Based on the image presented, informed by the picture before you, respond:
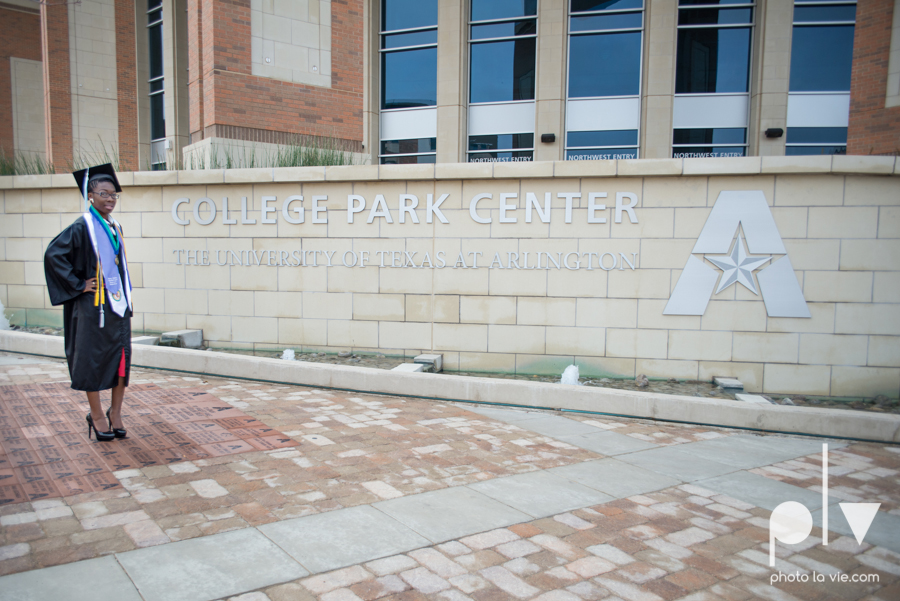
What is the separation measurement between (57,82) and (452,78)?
1489cm

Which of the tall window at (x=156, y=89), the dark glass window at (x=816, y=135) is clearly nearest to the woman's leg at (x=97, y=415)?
the dark glass window at (x=816, y=135)

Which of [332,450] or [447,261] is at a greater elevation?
[447,261]

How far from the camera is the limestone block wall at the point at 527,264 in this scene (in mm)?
6449

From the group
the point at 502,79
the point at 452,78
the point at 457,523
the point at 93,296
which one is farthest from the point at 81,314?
the point at 502,79

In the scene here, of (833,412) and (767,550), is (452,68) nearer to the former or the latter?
(833,412)


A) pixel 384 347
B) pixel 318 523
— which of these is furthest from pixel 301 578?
pixel 384 347

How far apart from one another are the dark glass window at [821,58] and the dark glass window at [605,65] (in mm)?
3989

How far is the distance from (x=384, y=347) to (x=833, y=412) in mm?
4982

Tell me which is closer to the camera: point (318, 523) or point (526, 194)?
point (318, 523)

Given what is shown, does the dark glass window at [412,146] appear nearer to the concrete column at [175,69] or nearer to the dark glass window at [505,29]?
the dark glass window at [505,29]

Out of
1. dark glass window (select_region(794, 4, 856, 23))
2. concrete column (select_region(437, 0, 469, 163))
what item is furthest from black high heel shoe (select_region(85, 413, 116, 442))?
dark glass window (select_region(794, 4, 856, 23))

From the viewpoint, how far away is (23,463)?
3959mm

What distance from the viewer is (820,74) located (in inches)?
587

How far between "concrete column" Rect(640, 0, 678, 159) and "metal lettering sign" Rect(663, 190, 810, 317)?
29.2 ft
